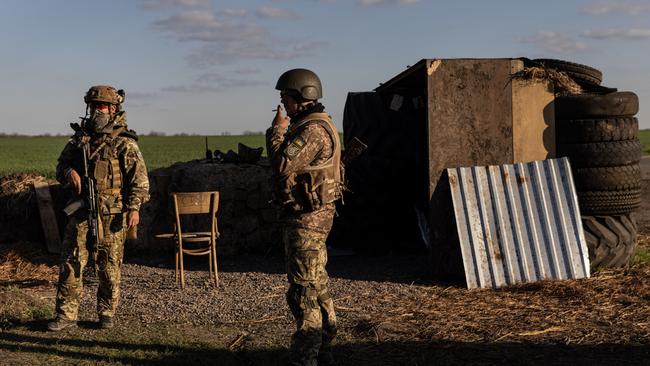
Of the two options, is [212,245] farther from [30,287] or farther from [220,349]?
[220,349]

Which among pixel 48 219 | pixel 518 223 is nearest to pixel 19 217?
pixel 48 219

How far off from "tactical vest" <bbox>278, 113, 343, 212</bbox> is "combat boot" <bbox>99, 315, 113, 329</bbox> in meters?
2.67

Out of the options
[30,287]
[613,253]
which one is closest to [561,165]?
[613,253]

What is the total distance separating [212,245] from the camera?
1059 centimetres

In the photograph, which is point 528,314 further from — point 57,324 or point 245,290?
point 57,324

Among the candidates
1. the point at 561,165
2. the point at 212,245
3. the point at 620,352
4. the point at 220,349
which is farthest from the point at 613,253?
the point at 220,349

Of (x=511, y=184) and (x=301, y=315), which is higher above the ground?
(x=511, y=184)

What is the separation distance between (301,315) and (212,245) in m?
4.54

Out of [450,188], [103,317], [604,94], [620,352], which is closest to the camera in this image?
[620,352]

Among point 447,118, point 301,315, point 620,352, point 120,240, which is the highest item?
point 447,118

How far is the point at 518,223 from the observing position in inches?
397

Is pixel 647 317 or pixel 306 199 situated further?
pixel 647 317

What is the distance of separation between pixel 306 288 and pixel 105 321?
265 centimetres

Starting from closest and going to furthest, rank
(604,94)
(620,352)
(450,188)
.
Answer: (620,352)
(450,188)
(604,94)
